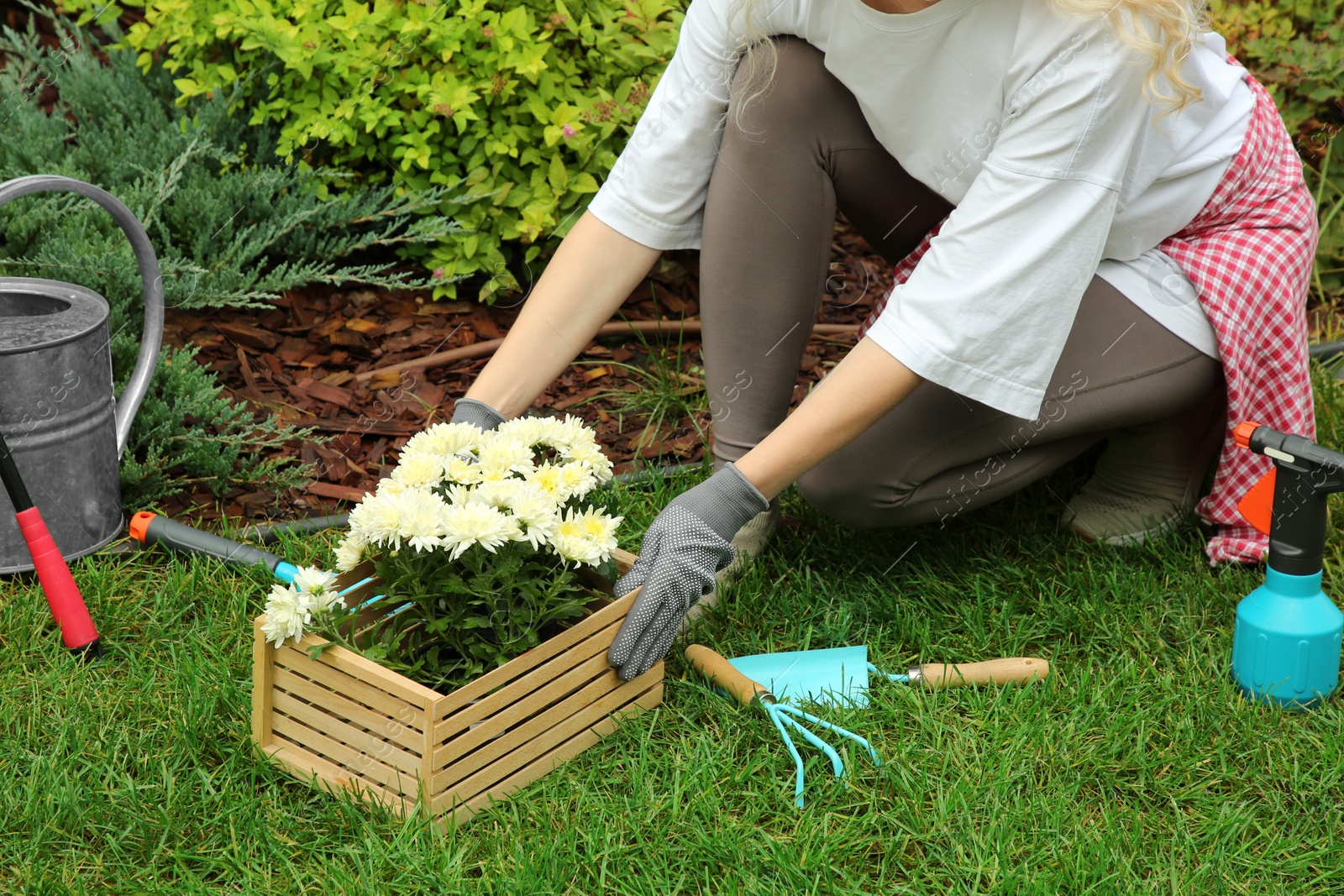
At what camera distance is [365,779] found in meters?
1.53

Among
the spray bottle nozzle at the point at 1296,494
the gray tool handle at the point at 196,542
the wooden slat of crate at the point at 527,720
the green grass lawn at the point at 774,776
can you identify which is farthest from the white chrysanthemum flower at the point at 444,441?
the spray bottle nozzle at the point at 1296,494

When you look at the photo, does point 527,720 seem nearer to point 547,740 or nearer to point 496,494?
point 547,740

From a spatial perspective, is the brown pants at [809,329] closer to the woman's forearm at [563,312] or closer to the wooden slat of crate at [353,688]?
the woman's forearm at [563,312]

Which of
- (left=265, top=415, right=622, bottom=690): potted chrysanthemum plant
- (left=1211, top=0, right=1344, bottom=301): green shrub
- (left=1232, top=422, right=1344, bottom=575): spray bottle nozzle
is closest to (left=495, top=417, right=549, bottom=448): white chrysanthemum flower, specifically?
(left=265, top=415, right=622, bottom=690): potted chrysanthemum plant

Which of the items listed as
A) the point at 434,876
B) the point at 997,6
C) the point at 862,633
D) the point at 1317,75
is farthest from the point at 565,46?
the point at 434,876

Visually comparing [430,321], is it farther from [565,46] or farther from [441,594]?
[441,594]

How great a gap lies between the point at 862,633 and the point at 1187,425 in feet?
2.21

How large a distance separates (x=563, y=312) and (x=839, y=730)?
75 cm

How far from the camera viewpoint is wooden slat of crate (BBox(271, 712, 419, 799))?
1.49 m

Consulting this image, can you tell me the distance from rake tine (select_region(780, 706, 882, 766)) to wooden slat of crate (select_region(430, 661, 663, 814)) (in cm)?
20

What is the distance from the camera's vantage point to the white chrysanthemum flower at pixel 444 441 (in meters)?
1.60

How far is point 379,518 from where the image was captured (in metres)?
1.44

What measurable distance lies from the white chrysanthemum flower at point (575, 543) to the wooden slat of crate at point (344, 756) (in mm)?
331

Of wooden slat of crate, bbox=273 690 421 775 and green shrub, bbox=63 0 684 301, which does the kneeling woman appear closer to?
wooden slat of crate, bbox=273 690 421 775
